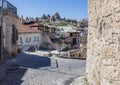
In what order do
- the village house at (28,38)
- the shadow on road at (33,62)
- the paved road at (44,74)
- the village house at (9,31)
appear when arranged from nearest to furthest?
the paved road at (44,74) → the shadow on road at (33,62) → the village house at (9,31) → the village house at (28,38)

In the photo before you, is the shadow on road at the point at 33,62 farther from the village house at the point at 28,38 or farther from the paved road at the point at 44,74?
the village house at the point at 28,38

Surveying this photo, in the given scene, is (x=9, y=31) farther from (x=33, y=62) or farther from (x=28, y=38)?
(x=28, y=38)

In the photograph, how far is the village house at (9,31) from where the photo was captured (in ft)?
65.8

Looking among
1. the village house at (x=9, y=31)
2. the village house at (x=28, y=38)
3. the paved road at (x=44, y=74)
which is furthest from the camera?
the village house at (x=28, y=38)

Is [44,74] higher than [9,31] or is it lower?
lower

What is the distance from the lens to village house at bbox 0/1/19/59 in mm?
20062

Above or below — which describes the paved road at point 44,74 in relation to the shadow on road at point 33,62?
below

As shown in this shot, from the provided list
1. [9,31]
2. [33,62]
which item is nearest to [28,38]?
[9,31]

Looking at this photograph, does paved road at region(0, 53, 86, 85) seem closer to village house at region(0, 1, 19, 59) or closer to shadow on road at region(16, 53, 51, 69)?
shadow on road at region(16, 53, 51, 69)

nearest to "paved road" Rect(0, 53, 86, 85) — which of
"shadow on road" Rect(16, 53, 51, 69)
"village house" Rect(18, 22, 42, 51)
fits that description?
"shadow on road" Rect(16, 53, 51, 69)

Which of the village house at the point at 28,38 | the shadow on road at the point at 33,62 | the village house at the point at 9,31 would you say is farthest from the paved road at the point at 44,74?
the village house at the point at 28,38

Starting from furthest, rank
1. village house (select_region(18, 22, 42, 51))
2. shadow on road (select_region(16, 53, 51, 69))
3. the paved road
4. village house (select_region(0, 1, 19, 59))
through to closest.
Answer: village house (select_region(18, 22, 42, 51))
village house (select_region(0, 1, 19, 59))
shadow on road (select_region(16, 53, 51, 69))
the paved road

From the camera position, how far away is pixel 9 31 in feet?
69.9

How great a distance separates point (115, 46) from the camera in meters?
5.89
